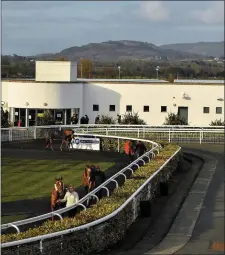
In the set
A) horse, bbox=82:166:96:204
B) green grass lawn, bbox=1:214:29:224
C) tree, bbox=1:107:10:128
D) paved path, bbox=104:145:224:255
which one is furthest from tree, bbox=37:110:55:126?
green grass lawn, bbox=1:214:29:224

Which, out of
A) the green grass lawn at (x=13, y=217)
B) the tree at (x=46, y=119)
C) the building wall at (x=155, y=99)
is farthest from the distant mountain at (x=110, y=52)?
the green grass lawn at (x=13, y=217)

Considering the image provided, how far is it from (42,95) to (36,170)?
65.7ft

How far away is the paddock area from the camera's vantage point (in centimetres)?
1527

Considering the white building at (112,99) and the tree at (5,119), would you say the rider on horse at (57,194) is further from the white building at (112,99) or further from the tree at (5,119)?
the white building at (112,99)

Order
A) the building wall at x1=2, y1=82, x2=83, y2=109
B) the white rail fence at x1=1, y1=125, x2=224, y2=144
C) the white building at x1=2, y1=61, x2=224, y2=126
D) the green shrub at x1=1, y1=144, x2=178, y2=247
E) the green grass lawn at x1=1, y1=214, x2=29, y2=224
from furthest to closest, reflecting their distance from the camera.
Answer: the white building at x1=2, y1=61, x2=224, y2=126 → the building wall at x1=2, y1=82, x2=83, y2=109 → the white rail fence at x1=1, y1=125, x2=224, y2=144 → the green grass lawn at x1=1, y1=214, x2=29, y2=224 → the green shrub at x1=1, y1=144, x2=178, y2=247

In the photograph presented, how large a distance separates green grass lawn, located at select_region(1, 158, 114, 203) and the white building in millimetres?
17168

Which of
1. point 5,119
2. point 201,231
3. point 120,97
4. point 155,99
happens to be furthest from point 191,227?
point 120,97

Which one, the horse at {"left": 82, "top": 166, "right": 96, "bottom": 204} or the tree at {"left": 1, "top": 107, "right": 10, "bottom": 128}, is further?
the tree at {"left": 1, "top": 107, "right": 10, "bottom": 128}

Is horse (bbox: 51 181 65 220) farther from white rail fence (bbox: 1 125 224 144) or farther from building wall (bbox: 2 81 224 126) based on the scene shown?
building wall (bbox: 2 81 224 126)

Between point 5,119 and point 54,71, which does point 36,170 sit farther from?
point 54,71

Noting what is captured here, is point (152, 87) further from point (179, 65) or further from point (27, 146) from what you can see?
point (179, 65)

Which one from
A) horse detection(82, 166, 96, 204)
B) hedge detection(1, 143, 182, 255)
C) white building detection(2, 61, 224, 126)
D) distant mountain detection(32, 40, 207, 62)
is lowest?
hedge detection(1, 143, 182, 255)

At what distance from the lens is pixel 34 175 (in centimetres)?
2064

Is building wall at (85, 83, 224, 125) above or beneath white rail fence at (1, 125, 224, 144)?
above
